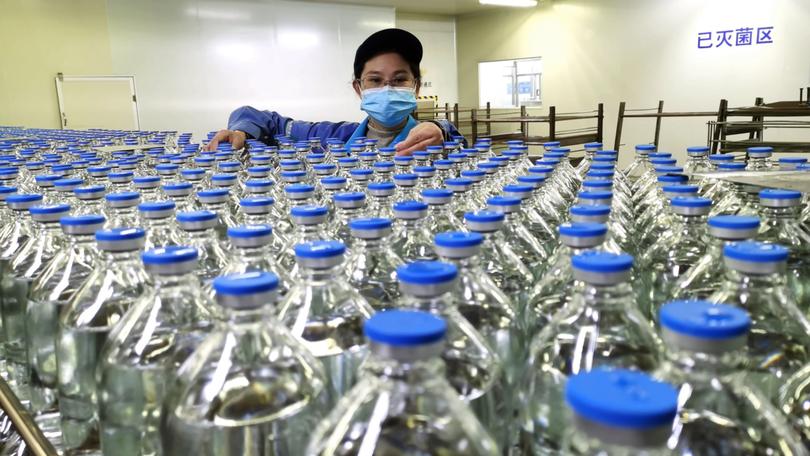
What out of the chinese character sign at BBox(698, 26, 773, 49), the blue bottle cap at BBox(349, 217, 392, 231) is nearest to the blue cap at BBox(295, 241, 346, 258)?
the blue bottle cap at BBox(349, 217, 392, 231)

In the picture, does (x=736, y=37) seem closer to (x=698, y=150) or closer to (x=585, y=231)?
(x=698, y=150)

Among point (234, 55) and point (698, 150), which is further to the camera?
point (234, 55)

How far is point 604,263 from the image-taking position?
1.62ft

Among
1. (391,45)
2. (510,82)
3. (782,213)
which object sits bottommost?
(782,213)

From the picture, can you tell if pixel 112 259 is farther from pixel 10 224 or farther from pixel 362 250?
pixel 10 224

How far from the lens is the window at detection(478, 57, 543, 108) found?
10.2 m

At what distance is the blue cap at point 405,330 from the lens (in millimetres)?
377

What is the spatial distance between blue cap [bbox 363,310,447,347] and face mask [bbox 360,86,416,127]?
2238mm

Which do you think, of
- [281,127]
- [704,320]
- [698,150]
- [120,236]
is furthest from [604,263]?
[281,127]

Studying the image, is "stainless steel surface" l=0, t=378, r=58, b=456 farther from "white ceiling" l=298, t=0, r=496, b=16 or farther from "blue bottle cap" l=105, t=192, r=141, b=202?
"white ceiling" l=298, t=0, r=496, b=16

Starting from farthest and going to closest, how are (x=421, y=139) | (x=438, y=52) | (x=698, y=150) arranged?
(x=438, y=52) < (x=421, y=139) < (x=698, y=150)

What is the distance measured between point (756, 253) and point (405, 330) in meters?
0.32

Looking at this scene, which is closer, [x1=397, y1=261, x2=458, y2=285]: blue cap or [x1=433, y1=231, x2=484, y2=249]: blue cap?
[x1=397, y1=261, x2=458, y2=285]: blue cap

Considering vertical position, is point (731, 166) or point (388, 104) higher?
point (388, 104)
